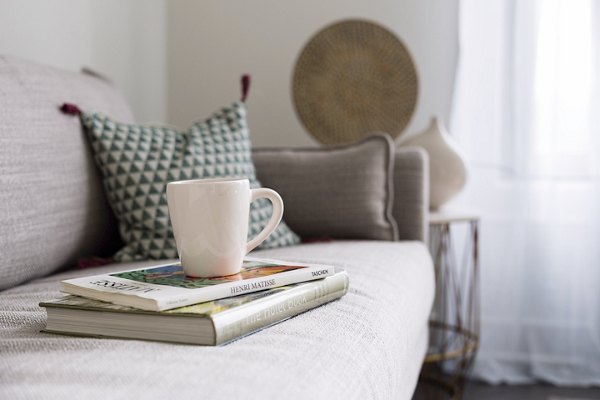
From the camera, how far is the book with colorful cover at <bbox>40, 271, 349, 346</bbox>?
71 cm

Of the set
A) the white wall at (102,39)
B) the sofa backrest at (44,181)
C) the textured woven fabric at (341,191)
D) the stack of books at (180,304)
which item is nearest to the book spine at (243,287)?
the stack of books at (180,304)

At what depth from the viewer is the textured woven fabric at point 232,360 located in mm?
598

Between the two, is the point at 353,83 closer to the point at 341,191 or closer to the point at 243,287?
the point at 341,191

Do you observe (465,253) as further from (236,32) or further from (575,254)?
(236,32)

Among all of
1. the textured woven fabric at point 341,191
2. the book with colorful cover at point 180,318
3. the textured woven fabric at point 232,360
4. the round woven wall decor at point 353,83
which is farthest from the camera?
the round woven wall decor at point 353,83

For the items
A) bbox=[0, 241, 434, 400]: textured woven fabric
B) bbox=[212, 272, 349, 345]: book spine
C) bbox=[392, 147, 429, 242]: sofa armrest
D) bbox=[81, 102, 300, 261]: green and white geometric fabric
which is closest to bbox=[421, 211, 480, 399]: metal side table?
bbox=[392, 147, 429, 242]: sofa armrest

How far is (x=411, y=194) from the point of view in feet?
5.54

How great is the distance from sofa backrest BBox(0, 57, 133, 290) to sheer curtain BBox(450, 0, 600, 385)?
1235mm

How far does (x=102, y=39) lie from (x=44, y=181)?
1049 mm

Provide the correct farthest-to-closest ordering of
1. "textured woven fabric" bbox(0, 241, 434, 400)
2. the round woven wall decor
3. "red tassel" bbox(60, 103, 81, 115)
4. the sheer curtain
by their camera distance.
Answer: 1. the round woven wall decor
2. the sheer curtain
3. "red tassel" bbox(60, 103, 81, 115)
4. "textured woven fabric" bbox(0, 241, 434, 400)

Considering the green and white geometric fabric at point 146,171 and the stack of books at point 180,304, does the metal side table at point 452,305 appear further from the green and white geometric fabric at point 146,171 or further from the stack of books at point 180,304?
the stack of books at point 180,304

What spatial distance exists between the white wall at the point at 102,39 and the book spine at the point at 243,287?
1.18 metres

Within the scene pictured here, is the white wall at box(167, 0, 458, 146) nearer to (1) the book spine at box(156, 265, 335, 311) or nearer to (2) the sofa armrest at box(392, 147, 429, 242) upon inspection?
(2) the sofa armrest at box(392, 147, 429, 242)

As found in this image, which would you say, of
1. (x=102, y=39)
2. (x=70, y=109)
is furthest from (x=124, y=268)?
(x=102, y=39)
